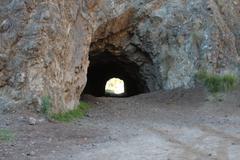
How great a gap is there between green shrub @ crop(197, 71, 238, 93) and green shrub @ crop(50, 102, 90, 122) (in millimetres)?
5130

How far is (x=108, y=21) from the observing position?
690 inches

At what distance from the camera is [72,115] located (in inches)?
480

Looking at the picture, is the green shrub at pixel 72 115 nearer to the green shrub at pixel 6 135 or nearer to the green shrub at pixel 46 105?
the green shrub at pixel 46 105

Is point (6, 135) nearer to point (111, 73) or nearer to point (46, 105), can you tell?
point (46, 105)

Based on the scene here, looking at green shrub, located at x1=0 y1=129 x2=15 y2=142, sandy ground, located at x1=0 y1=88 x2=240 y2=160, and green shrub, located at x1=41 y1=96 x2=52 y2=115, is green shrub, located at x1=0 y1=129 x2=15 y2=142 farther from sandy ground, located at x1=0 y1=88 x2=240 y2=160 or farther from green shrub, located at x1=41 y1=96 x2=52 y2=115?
green shrub, located at x1=41 y1=96 x2=52 y2=115

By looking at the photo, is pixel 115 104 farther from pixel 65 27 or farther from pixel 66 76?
pixel 65 27

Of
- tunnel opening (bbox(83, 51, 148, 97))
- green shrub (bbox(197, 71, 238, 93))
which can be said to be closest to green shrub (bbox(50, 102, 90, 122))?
green shrub (bbox(197, 71, 238, 93))

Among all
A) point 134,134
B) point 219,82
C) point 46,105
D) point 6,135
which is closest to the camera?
point 6,135

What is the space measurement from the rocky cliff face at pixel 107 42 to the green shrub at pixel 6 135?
1756 millimetres

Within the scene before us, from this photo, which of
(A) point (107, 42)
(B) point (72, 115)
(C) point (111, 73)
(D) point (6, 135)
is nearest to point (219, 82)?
(A) point (107, 42)

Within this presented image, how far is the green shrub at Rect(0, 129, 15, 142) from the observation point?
8.45 metres

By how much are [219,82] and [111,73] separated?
12.8 m

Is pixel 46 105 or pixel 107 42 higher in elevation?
pixel 107 42

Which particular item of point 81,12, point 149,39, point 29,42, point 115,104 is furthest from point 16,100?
point 149,39
